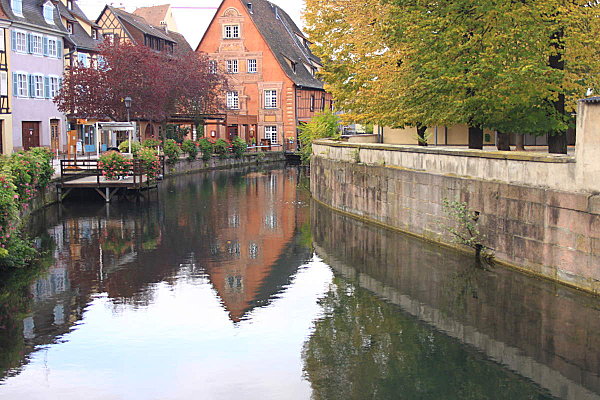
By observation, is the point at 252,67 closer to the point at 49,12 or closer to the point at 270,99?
the point at 270,99

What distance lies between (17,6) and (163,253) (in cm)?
3502

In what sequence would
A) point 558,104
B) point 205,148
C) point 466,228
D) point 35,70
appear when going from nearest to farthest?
point 466,228 → point 558,104 → point 35,70 → point 205,148

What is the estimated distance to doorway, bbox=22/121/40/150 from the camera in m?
52.9

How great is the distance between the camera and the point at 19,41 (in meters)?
52.0

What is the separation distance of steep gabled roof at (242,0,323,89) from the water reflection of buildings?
1584 inches

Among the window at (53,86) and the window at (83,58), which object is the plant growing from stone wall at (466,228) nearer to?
the window at (53,86)

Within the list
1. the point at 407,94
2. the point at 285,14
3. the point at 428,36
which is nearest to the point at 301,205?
the point at 407,94

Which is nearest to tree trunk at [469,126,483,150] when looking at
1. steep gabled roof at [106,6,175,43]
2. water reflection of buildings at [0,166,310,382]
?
water reflection of buildings at [0,166,310,382]

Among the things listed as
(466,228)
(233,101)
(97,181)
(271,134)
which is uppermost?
(233,101)

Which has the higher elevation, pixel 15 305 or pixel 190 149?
pixel 190 149

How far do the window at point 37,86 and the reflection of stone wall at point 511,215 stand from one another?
32.9 m

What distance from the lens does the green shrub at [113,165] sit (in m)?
35.6

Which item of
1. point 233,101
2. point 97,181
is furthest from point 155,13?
point 97,181

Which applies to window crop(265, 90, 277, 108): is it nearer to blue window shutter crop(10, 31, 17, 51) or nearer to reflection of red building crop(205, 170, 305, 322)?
blue window shutter crop(10, 31, 17, 51)
